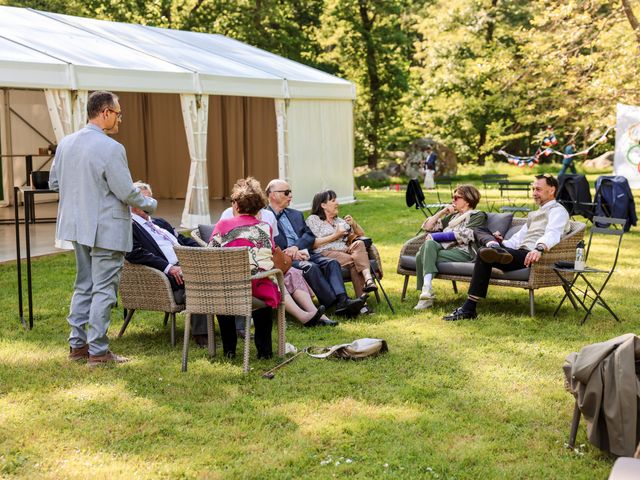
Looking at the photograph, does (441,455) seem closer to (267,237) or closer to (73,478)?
(73,478)

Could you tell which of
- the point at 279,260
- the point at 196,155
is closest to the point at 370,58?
the point at 196,155

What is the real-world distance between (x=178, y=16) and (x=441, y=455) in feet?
76.9

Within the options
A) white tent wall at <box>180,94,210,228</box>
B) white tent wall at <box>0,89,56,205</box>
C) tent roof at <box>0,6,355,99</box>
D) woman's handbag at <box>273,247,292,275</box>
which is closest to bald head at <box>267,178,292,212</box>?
woman's handbag at <box>273,247,292,275</box>

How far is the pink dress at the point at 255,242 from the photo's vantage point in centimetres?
547

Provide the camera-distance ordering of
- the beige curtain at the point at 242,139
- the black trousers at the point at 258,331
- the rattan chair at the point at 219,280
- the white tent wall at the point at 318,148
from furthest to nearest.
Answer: the beige curtain at the point at 242,139
the white tent wall at the point at 318,148
the black trousers at the point at 258,331
the rattan chair at the point at 219,280

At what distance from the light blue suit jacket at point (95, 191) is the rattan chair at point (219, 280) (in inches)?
15.5

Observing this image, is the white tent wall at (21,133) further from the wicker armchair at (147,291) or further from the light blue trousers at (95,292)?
the light blue trousers at (95,292)

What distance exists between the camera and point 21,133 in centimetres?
1557

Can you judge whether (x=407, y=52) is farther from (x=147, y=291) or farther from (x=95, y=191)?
(x=95, y=191)

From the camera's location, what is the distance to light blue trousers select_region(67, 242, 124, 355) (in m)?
5.32

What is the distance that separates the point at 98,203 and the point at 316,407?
1.77 meters

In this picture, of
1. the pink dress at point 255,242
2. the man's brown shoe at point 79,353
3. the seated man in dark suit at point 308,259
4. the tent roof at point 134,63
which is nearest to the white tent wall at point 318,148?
the tent roof at point 134,63

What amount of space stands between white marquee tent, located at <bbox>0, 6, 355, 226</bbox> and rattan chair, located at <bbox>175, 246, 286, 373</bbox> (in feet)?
17.8

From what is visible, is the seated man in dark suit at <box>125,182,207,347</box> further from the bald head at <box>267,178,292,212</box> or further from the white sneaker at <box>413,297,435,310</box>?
the white sneaker at <box>413,297,435,310</box>
